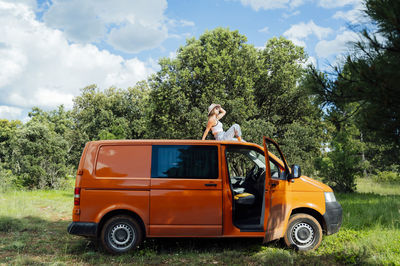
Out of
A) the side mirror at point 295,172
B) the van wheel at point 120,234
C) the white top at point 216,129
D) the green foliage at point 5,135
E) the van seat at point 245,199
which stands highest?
the green foliage at point 5,135

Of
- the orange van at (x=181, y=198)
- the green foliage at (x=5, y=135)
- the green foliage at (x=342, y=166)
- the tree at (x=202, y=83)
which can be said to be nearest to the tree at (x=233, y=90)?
the tree at (x=202, y=83)

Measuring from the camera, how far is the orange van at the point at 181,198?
5.77 meters

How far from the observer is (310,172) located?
18.5 metres

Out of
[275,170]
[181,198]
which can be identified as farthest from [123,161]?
[275,170]

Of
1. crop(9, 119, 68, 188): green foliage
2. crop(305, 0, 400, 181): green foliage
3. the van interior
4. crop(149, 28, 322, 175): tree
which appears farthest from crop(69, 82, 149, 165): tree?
crop(305, 0, 400, 181): green foliage

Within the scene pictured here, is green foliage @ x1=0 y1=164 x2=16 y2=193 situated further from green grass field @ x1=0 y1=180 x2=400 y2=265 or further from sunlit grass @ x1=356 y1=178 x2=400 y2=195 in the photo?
sunlit grass @ x1=356 y1=178 x2=400 y2=195

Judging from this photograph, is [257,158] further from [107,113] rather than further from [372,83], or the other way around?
[107,113]

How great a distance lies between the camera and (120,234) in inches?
233

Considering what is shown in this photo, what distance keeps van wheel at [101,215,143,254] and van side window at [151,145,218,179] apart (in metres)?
0.94

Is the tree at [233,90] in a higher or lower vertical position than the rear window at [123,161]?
higher

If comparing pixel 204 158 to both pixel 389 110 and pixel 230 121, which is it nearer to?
pixel 389 110

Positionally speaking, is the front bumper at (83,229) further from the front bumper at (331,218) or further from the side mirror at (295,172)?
the front bumper at (331,218)

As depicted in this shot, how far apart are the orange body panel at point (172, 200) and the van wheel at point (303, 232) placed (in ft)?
0.70

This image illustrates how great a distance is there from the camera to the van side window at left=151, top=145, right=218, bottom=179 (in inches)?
233
